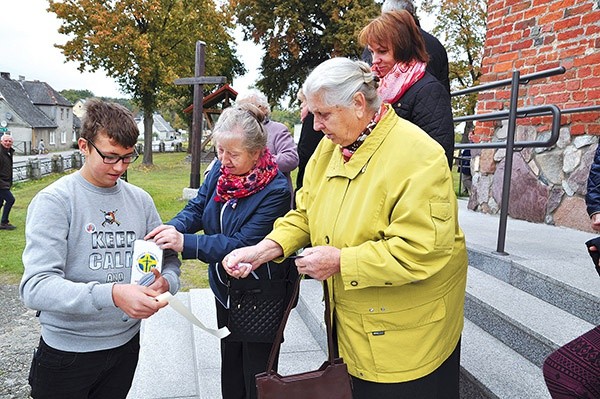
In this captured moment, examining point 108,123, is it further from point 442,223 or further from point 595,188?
point 595,188

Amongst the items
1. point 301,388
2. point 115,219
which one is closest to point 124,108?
point 115,219

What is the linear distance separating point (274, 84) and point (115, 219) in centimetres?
2115

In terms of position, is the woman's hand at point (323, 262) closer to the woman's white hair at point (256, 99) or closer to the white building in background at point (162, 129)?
the woman's white hair at point (256, 99)

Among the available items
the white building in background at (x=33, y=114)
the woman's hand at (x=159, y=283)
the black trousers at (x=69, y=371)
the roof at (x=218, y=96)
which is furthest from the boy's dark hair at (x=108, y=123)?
the white building in background at (x=33, y=114)

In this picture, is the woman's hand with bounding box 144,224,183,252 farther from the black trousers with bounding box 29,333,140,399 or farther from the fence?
the fence

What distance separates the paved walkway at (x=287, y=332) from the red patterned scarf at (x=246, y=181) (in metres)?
1.24

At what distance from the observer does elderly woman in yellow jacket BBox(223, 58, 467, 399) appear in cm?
139

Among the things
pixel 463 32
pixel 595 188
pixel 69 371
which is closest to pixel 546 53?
pixel 595 188

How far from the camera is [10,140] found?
28.3 ft

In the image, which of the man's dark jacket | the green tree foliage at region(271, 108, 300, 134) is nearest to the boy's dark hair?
the man's dark jacket

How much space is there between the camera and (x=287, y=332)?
10.7 ft

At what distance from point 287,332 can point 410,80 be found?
6.20ft

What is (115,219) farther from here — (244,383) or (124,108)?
(244,383)

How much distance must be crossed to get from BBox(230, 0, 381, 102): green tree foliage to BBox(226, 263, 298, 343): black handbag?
19263mm
